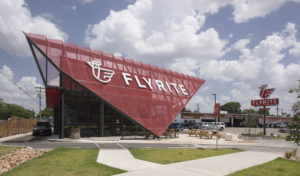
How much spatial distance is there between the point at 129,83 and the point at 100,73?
368 cm

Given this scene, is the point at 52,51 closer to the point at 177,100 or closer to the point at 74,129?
the point at 74,129

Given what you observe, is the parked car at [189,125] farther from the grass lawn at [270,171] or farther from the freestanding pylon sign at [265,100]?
the grass lawn at [270,171]

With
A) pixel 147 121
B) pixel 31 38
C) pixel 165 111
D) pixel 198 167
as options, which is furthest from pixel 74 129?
pixel 198 167

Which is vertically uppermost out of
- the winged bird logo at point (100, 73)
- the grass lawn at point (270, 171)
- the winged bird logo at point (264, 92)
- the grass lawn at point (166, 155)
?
the winged bird logo at point (100, 73)

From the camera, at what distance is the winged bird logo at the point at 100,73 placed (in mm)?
22109

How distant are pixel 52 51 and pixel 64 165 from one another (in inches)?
541

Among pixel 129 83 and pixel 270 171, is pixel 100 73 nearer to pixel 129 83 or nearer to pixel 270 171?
pixel 129 83

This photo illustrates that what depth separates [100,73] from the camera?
22.6m

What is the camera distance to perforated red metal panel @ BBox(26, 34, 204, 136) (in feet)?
66.7

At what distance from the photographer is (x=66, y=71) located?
19.8m

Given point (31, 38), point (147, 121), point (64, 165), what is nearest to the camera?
point (64, 165)

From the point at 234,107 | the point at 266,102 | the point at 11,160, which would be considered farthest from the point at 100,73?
the point at 234,107

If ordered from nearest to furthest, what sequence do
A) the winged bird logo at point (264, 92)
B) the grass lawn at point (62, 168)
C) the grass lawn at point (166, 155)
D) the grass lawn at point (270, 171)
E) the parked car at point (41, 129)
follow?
the grass lawn at point (62, 168) → the grass lawn at point (270, 171) → the grass lawn at point (166, 155) → the parked car at point (41, 129) → the winged bird logo at point (264, 92)

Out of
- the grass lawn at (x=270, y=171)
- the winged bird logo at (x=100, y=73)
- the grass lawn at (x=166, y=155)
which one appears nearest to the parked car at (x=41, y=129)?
the winged bird logo at (x=100, y=73)
